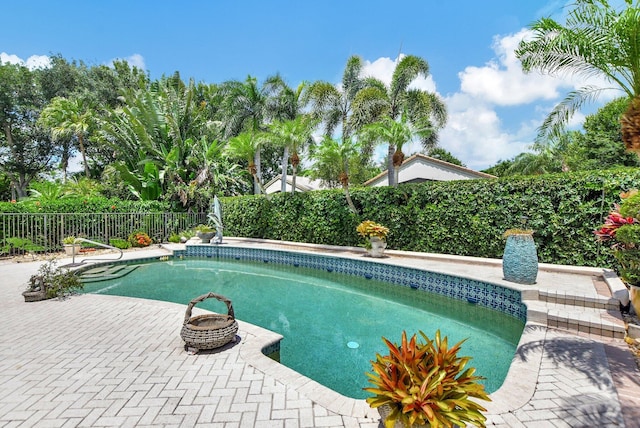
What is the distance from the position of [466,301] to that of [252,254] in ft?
29.8

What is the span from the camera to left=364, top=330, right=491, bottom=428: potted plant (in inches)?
79.4

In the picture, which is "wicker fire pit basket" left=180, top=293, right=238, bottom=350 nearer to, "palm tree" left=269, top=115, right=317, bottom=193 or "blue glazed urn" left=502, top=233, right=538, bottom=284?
"blue glazed urn" left=502, top=233, right=538, bottom=284

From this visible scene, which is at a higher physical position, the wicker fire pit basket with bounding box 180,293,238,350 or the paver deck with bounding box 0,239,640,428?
the wicker fire pit basket with bounding box 180,293,238,350

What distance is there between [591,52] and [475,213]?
5558 millimetres

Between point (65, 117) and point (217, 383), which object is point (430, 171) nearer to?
point (217, 383)

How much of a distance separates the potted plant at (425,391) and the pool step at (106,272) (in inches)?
388

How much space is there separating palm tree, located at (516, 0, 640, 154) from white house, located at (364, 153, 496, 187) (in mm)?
13521

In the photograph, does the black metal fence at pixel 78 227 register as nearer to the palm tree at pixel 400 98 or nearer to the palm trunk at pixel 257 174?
the palm trunk at pixel 257 174

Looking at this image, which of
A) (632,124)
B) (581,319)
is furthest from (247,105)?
(581,319)

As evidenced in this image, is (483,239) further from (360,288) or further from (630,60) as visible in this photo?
(630,60)

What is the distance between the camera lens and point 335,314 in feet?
20.8

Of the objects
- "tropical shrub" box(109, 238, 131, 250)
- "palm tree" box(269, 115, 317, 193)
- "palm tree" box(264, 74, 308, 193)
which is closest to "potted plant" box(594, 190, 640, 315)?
"palm tree" box(269, 115, 317, 193)

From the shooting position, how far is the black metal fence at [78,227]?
12.5m

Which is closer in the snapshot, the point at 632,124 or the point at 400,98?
the point at 632,124
